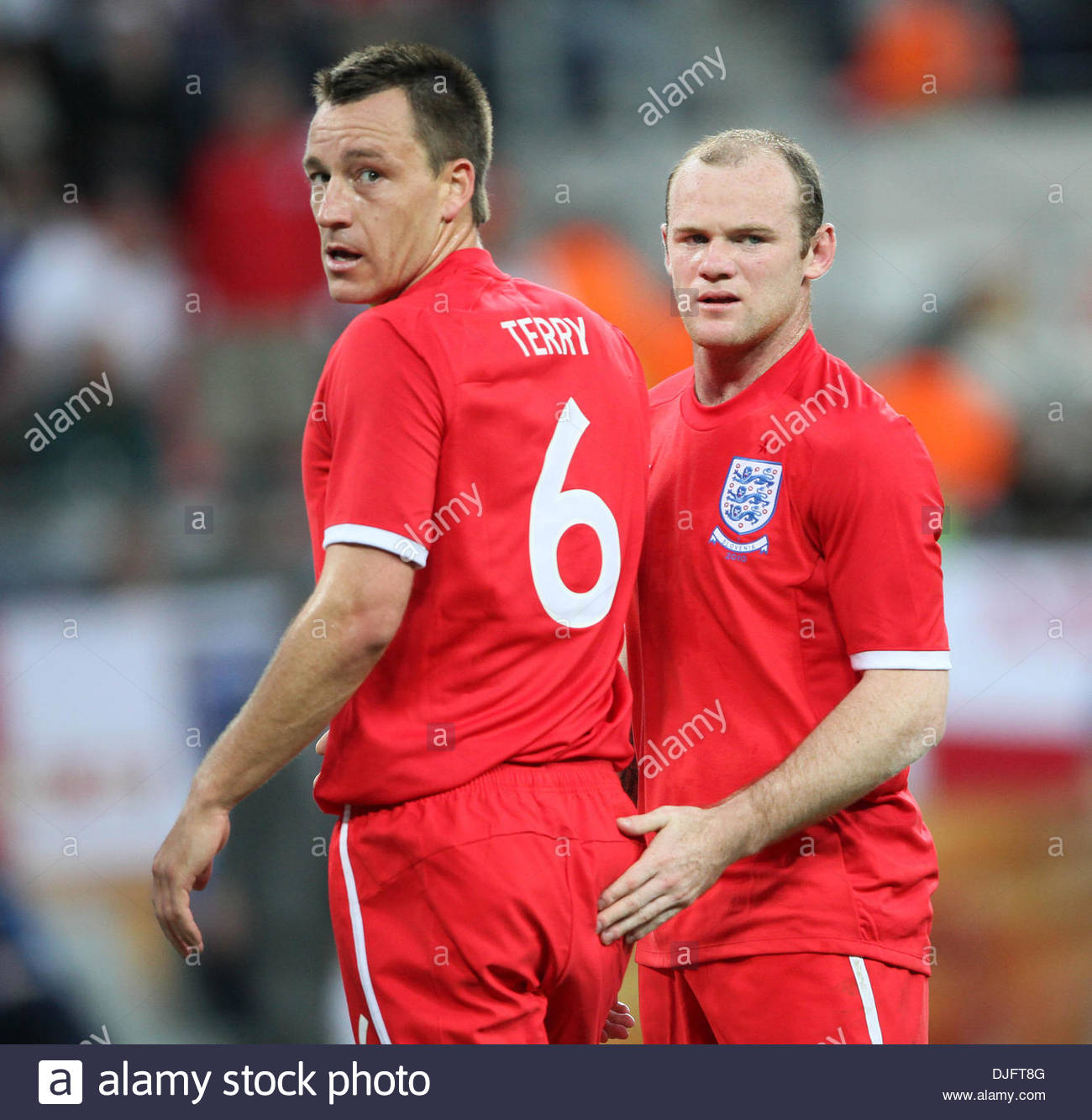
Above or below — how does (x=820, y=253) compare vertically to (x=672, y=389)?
above

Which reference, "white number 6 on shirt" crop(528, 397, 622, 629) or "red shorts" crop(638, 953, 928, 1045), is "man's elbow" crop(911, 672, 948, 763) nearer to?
"red shorts" crop(638, 953, 928, 1045)

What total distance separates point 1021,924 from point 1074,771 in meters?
0.57

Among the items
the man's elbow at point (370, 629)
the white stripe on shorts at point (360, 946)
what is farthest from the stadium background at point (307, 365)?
the man's elbow at point (370, 629)

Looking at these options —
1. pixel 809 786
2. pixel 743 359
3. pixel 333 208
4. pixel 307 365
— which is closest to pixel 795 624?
pixel 809 786

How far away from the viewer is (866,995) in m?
2.74

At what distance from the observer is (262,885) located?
5.22 metres

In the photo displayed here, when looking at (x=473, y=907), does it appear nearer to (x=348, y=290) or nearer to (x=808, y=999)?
(x=808, y=999)

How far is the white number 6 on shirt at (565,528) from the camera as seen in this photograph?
8.11 ft

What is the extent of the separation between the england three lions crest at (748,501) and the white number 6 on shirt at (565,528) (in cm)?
30

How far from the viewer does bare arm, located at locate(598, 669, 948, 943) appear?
2.54m

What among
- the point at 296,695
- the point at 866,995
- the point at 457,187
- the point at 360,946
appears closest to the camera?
the point at 296,695

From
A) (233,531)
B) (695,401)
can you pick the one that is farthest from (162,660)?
(695,401)

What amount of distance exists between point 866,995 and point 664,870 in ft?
1.69

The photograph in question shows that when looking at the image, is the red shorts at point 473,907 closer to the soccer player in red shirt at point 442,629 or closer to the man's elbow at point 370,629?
the soccer player in red shirt at point 442,629
